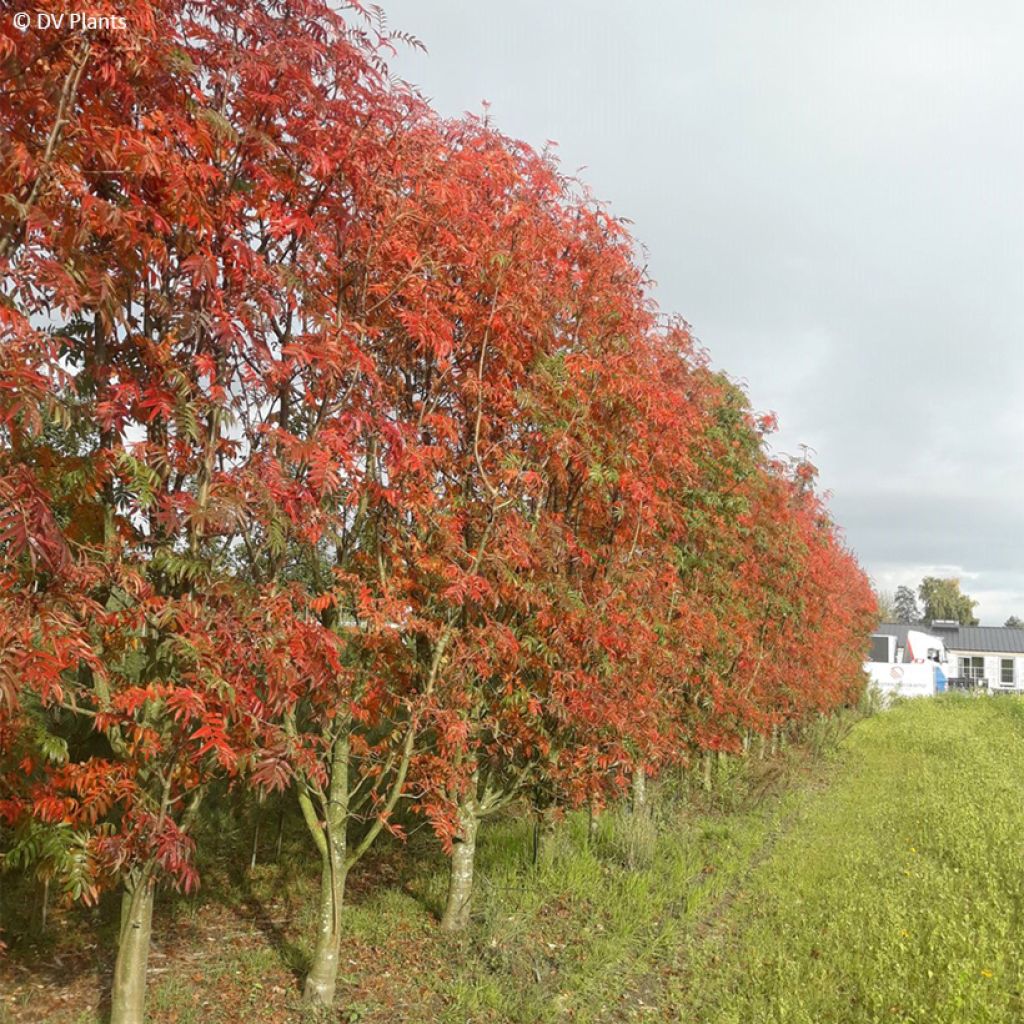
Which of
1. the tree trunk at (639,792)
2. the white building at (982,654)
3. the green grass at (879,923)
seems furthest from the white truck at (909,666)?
the tree trunk at (639,792)

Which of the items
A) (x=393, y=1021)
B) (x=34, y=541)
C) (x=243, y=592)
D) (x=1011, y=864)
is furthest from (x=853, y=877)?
(x=34, y=541)

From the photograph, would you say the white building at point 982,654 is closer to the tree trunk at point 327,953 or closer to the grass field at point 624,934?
the grass field at point 624,934

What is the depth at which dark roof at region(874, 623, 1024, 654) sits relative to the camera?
59375 mm

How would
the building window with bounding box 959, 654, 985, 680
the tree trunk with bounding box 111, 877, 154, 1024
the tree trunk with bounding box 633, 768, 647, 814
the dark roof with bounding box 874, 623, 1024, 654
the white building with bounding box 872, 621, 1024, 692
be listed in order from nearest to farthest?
the tree trunk with bounding box 111, 877, 154, 1024 → the tree trunk with bounding box 633, 768, 647, 814 → the white building with bounding box 872, 621, 1024, 692 → the dark roof with bounding box 874, 623, 1024, 654 → the building window with bounding box 959, 654, 985, 680

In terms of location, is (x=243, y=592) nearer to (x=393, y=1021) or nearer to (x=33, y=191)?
(x=33, y=191)

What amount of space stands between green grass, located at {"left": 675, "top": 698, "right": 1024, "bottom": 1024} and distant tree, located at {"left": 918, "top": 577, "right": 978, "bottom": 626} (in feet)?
283

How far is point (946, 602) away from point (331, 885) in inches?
3899

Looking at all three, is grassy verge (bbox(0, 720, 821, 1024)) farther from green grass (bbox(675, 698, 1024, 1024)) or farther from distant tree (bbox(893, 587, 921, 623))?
distant tree (bbox(893, 587, 921, 623))

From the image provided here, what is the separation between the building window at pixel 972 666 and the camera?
59.8 metres

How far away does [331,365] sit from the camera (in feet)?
14.6

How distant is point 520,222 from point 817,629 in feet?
44.3

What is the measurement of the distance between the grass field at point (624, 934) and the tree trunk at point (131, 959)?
0.76 metres

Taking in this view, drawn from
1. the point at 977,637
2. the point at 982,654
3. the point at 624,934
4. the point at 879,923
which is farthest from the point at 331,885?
the point at 977,637

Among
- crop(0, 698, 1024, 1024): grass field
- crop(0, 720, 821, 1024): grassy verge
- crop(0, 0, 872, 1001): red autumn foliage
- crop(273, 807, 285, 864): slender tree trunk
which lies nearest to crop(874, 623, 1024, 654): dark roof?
crop(0, 698, 1024, 1024): grass field
